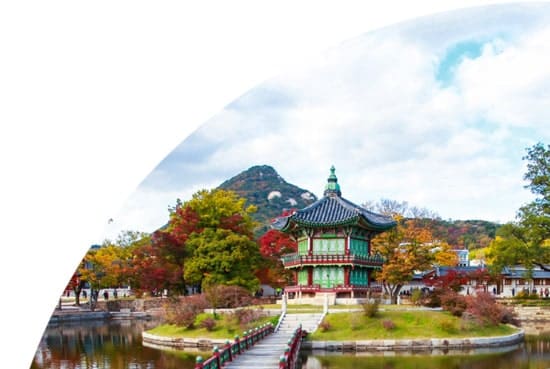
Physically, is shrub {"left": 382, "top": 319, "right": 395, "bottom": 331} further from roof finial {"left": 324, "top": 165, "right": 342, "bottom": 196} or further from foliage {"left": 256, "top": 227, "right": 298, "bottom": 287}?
foliage {"left": 256, "top": 227, "right": 298, "bottom": 287}

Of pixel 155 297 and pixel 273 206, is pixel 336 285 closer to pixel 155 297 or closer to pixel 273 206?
pixel 155 297

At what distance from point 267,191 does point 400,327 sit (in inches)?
1530

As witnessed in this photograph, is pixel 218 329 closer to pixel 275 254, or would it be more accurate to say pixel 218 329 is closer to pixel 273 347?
pixel 273 347

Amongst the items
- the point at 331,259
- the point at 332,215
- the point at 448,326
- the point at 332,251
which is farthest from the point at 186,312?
the point at 448,326

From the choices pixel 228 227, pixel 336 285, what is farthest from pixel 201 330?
pixel 228 227

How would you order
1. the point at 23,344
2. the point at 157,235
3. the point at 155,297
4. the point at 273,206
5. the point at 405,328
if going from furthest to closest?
the point at 273,206
the point at 155,297
the point at 157,235
the point at 405,328
the point at 23,344

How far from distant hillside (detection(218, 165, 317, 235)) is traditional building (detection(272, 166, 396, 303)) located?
28.5 m

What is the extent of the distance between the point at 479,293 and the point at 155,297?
64.5 feet

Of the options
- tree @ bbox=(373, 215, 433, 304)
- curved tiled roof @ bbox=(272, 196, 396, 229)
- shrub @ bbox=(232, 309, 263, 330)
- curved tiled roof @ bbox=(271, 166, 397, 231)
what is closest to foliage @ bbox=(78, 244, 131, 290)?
curved tiled roof @ bbox=(271, 166, 397, 231)

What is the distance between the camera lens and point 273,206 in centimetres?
5234

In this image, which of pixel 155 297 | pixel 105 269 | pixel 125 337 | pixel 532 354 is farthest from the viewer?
pixel 155 297

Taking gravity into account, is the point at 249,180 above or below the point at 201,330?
above

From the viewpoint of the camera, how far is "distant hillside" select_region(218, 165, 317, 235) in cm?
5231

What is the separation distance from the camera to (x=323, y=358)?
13453 millimetres
